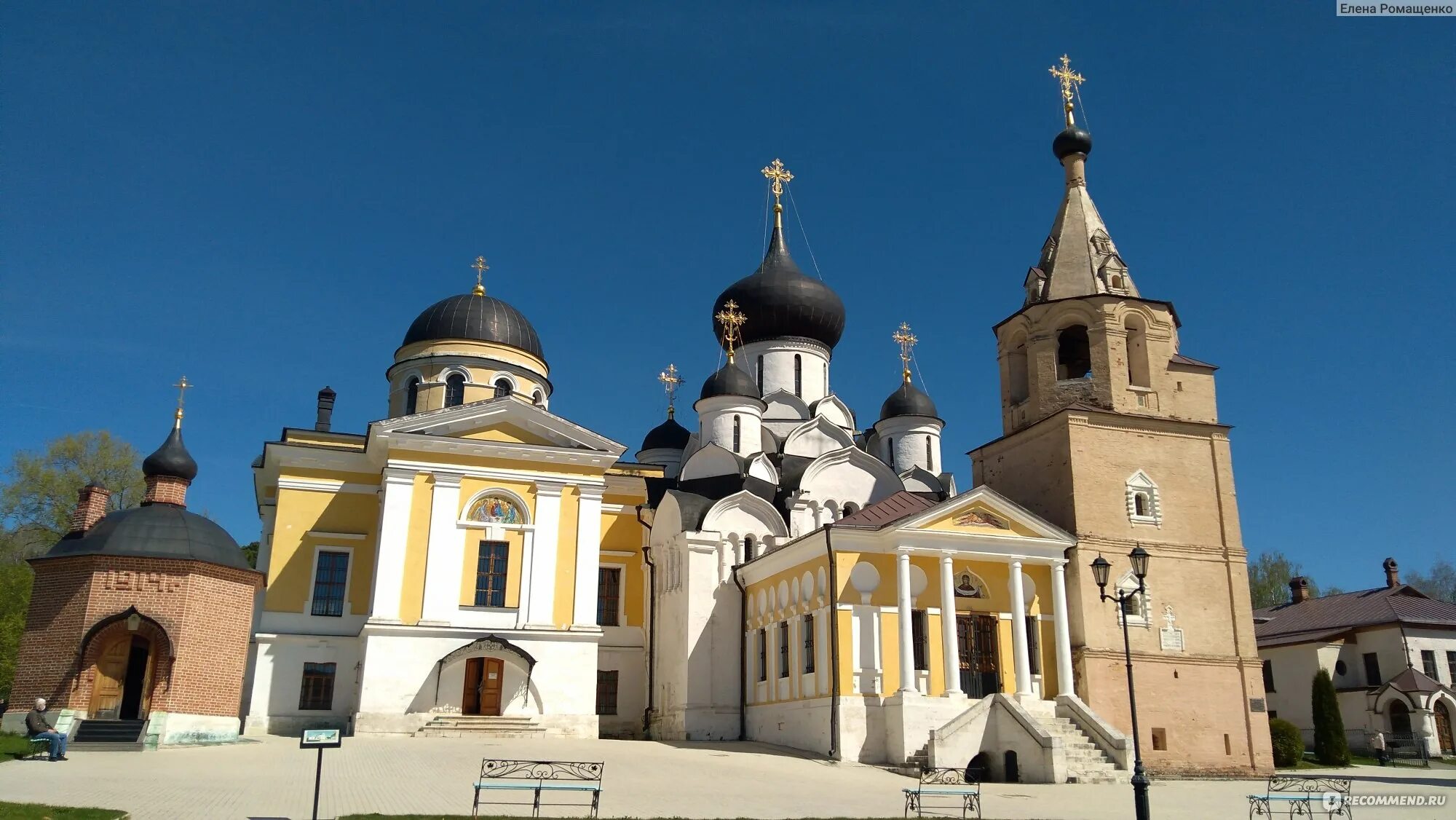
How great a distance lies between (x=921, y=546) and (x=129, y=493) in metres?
29.1

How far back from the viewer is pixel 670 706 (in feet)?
83.3

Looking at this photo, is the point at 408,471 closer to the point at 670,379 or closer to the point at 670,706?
the point at 670,706

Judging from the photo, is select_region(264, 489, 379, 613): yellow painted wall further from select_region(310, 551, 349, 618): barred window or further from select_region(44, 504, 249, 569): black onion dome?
select_region(44, 504, 249, 569): black onion dome

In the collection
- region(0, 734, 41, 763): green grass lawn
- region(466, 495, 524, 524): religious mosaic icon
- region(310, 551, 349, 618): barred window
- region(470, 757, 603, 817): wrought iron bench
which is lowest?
region(470, 757, 603, 817): wrought iron bench

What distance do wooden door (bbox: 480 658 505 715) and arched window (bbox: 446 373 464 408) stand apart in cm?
869

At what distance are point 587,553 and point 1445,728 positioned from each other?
26346 millimetres


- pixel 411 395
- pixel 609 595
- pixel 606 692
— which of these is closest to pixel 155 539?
pixel 411 395

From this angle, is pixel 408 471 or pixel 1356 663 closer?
pixel 408 471

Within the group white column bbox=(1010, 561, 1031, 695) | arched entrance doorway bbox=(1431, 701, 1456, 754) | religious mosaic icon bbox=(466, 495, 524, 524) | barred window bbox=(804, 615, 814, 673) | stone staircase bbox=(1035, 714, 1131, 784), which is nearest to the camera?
stone staircase bbox=(1035, 714, 1131, 784)

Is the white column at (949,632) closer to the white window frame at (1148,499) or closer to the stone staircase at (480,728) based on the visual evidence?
the white window frame at (1148,499)

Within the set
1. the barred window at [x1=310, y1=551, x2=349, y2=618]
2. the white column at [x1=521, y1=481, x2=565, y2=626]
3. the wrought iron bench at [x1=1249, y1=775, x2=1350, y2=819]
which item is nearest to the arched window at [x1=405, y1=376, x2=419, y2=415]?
the barred window at [x1=310, y1=551, x2=349, y2=618]

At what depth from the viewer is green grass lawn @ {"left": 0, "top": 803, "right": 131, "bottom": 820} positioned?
34.0 ft

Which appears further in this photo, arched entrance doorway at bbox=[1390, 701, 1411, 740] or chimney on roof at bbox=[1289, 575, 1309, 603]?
chimney on roof at bbox=[1289, 575, 1309, 603]

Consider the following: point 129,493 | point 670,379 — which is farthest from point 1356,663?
point 129,493
